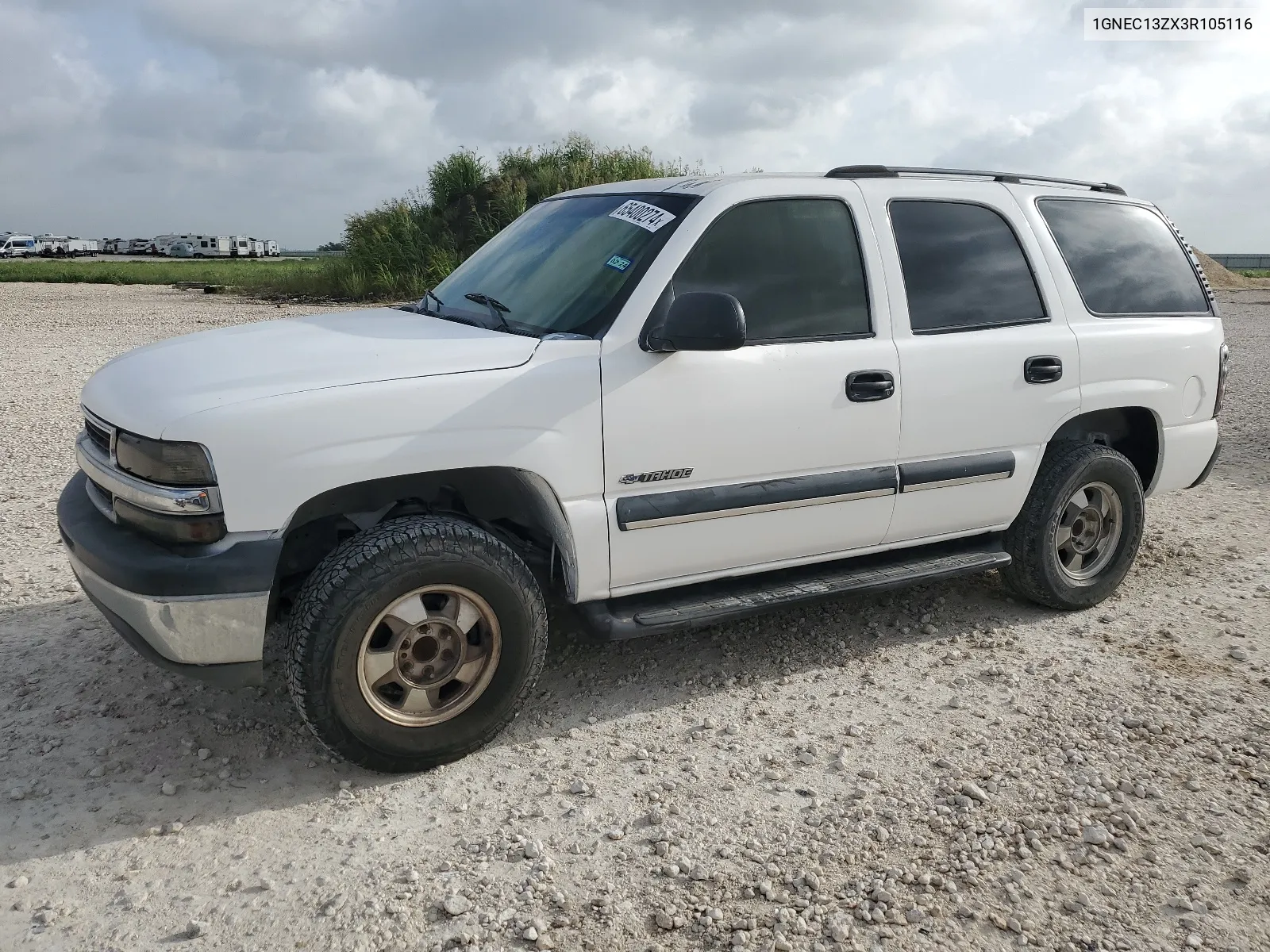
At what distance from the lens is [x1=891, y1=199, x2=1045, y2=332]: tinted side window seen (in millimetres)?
4297

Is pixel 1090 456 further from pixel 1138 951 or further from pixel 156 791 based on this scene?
pixel 156 791

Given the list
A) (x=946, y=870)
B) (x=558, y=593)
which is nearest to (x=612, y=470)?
(x=558, y=593)

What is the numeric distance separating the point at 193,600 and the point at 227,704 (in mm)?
1031

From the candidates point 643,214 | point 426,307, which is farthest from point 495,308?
point 643,214

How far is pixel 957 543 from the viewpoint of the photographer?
472cm

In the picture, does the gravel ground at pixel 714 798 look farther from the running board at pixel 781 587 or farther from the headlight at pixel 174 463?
the headlight at pixel 174 463

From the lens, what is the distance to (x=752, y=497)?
12.7 feet

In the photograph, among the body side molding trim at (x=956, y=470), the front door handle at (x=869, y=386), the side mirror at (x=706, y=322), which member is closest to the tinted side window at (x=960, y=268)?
the front door handle at (x=869, y=386)

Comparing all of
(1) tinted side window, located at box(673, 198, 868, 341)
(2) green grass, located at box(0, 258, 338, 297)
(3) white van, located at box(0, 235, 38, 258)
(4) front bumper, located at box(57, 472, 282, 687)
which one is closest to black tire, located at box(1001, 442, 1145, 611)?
(1) tinted side window, located at box(673, 198, 868, 341)

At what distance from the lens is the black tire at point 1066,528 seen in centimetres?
473

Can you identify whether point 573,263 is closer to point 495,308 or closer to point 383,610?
point 495,308

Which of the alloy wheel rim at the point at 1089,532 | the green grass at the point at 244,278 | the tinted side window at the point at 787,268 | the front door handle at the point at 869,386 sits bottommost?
the alloy wheel rim at the point at 1089,532

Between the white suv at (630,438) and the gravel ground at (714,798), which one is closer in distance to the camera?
the gravel ground at (714,798)

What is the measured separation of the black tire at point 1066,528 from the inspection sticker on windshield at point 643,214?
2134 millimetres
